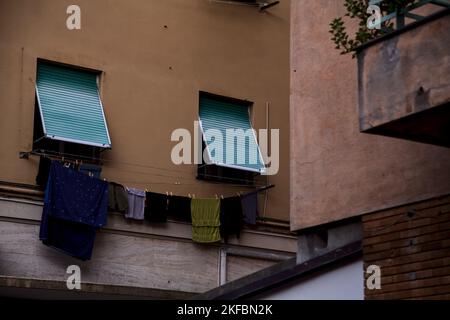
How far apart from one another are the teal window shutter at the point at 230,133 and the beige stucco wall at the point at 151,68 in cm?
20

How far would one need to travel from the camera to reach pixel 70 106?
16.0 metres

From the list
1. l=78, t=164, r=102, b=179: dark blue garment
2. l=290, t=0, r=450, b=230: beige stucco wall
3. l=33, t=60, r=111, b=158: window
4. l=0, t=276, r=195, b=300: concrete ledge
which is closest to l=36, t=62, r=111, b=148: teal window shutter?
l=33, t=60, r=111, b=158: window

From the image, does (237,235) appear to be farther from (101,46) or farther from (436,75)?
(436,75)

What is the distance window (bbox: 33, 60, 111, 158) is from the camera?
15.7 meters

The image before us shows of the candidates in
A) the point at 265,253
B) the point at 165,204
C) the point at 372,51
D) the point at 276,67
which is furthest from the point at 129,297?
the point at 372,51

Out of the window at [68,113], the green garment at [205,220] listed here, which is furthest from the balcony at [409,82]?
the green garment at [205,220]

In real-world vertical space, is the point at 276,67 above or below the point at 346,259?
above

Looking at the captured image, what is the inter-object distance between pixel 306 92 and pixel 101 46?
6679 mm

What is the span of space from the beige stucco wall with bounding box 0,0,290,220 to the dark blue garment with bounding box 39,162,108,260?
0.49 meters

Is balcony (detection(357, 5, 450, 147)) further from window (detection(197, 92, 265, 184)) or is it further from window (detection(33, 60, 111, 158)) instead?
window (detection(197, 92, 265, 184))

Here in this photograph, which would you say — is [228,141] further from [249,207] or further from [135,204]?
[135,204]

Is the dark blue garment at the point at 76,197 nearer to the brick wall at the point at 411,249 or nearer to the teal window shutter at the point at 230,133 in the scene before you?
the teal window shutter at the point at 230,133

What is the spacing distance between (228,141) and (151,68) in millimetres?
1820

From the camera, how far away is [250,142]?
17.8 m
